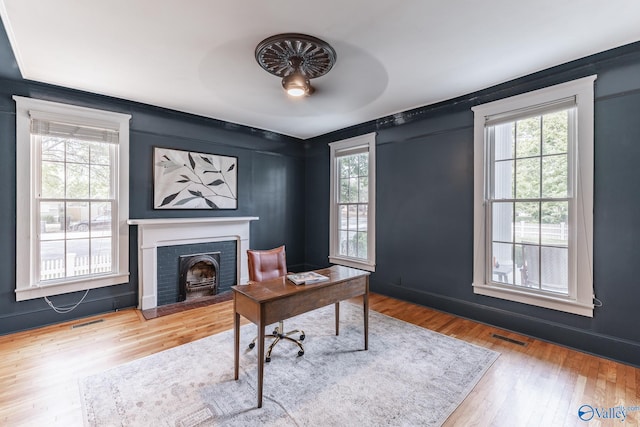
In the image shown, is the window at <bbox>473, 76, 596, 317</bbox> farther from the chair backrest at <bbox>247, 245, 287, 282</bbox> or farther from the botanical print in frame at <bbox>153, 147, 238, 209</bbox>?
the botanical print in frame at <bbox>153, 147, 238, 209</bbox>

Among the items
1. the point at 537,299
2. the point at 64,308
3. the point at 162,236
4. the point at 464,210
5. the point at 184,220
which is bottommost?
the point at 64,308

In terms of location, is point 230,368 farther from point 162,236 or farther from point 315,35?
point 315,35

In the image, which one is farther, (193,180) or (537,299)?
(193,180)

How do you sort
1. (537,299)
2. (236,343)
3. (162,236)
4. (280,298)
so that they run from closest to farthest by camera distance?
(280,298) < (236,343) < (537,299) < (162,236)

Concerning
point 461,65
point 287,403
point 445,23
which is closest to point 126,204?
point 287,403

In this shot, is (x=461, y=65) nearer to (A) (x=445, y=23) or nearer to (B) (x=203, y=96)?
(A) (x=445, y=23)

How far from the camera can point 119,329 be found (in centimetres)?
299

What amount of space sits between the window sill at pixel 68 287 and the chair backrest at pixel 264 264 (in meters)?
1.97

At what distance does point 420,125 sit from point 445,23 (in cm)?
183

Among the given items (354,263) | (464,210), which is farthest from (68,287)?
(464,210)

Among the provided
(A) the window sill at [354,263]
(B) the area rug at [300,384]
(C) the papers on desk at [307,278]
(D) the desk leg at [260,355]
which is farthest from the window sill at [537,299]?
(D) the desk leg at [260,355]

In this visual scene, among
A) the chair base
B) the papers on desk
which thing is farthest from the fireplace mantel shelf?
the papers on desk

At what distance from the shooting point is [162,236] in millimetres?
3670

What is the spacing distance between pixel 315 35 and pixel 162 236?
10.1ft
